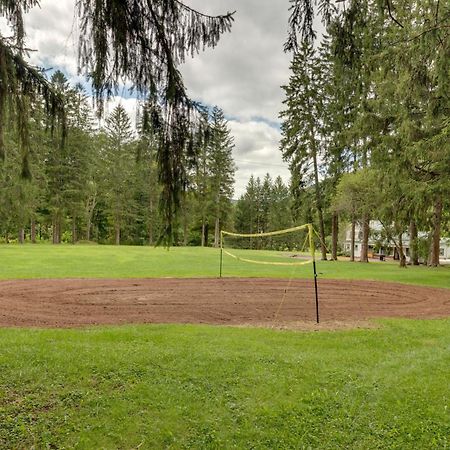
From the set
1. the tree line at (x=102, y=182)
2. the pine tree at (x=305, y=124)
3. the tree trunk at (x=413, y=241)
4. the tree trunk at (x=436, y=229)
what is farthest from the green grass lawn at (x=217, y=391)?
the pine tree at (x=305, y=124)

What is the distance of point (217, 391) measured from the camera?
4352mm

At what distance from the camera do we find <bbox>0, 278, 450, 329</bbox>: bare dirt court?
25.2ft

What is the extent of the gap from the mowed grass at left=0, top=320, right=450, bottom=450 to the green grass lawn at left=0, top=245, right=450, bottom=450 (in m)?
0.01

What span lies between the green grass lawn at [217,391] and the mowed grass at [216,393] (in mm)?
12

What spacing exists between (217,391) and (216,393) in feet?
0.13

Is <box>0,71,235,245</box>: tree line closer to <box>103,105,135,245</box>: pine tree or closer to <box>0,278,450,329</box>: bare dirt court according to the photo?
<box>103,105,135,245</box>: pine tree

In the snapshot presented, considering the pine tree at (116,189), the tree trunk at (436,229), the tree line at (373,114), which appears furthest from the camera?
the pine tree at (116,189)

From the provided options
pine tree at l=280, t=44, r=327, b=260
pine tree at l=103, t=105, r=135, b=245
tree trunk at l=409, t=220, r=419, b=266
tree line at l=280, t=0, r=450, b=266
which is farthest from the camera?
pine tree at l=103, t=105, r=135, b=245

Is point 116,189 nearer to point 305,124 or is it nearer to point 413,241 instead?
point 305,124

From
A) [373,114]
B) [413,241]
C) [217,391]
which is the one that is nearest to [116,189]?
[413,241]

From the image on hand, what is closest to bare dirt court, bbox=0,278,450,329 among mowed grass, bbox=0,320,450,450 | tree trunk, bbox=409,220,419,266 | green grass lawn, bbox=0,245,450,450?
green grass lawn, bbox=0,245,450,450

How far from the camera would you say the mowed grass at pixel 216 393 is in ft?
12.0

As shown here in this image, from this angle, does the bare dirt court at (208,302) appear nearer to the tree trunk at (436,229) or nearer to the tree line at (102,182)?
the tree line at (102,182)

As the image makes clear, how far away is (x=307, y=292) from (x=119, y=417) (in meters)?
8.39
